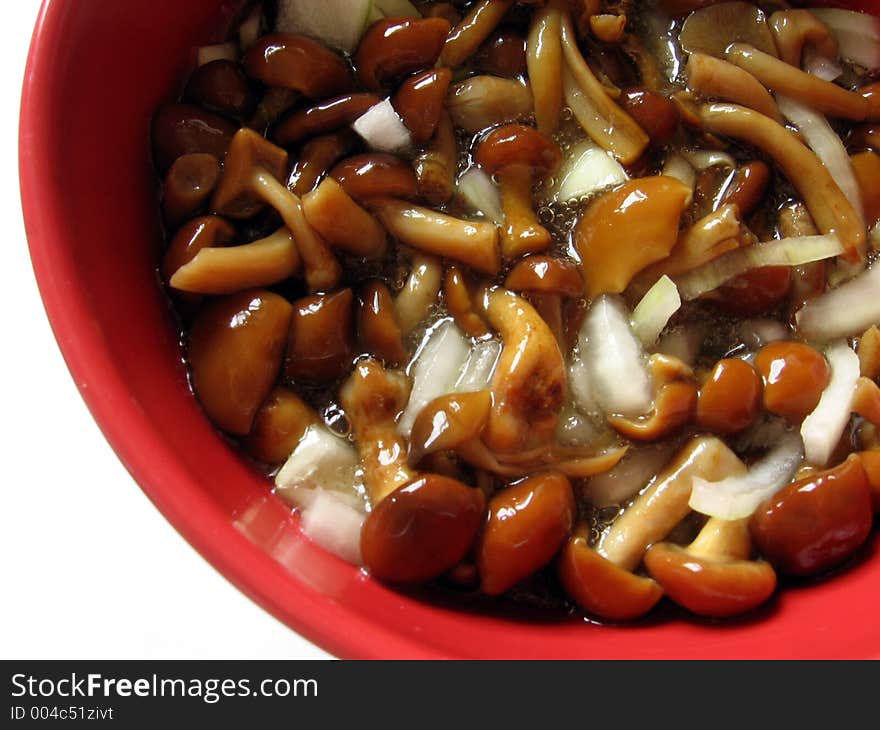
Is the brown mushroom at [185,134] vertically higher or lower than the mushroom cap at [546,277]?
higher

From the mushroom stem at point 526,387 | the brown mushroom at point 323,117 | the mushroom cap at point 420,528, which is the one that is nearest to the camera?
the mushroom cap at point 420,528

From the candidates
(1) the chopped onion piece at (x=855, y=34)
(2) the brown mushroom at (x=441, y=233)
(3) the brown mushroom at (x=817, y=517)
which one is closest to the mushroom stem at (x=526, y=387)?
(2) the brown mushroom at (x=441, y=233)

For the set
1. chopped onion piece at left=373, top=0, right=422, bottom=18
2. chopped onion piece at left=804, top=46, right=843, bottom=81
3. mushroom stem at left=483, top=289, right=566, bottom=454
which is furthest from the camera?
chopped onion piece at left=804, top=46, right=843, bottom=81

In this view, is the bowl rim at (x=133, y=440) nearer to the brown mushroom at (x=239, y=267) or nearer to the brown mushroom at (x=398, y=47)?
the brown mushroom at (x=239, y=267)

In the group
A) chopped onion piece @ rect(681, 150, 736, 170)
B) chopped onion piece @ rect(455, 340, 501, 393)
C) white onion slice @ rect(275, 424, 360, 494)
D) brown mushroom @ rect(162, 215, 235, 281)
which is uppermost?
brown mushroom @ rect(162, 215, 235, 281)

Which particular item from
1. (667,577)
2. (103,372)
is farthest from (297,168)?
(667,577)

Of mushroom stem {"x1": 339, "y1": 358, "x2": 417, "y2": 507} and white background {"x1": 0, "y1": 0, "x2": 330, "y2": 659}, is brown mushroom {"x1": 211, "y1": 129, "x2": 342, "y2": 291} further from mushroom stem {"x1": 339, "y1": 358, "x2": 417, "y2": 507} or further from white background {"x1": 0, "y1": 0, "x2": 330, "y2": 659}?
white background {"x1": 0, "y1": 0, "x2": 330, "y2": 659}

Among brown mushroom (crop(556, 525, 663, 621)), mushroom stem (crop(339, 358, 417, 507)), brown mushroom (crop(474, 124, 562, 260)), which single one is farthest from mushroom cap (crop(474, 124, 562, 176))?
brown mushroom (crop(556, 525, 663, 621))
